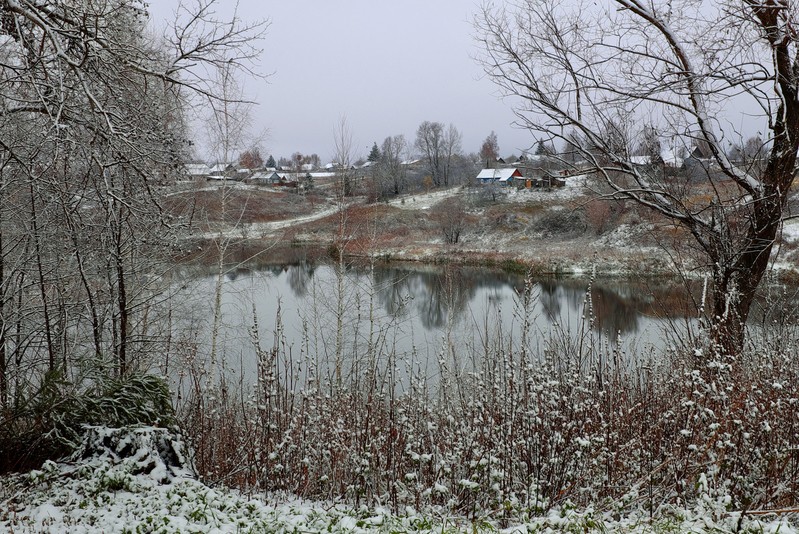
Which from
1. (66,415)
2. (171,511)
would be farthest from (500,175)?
(171,511)

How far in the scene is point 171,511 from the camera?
11.2 feet

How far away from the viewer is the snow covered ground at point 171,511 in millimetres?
2783

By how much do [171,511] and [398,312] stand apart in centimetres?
1210

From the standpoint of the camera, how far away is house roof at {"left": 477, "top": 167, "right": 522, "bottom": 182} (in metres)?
55.8

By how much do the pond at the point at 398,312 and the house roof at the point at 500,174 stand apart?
97.0 ft

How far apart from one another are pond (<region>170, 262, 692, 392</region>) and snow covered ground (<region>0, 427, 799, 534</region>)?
6.46 meters

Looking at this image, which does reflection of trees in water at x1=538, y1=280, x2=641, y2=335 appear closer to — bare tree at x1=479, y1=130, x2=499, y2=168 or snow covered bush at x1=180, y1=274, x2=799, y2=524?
snow covered bush at x1=180, y1=274, x2=799, y2=524

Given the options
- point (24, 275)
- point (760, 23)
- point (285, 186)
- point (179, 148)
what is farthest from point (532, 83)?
point (285, 186)

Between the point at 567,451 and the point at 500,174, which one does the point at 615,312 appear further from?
the point at 500,174

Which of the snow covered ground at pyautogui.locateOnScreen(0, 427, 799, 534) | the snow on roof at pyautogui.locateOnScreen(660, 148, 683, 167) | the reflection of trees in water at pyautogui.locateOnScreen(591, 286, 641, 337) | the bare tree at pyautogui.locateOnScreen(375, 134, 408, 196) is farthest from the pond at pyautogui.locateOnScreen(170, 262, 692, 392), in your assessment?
the bare tree at pyautogui.locateOnScreen(375, 134, 408, 196)

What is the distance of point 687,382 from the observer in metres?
4.29

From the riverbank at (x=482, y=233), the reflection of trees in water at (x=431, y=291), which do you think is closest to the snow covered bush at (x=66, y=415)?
the reflection of trees in water at (x=431, y=291)

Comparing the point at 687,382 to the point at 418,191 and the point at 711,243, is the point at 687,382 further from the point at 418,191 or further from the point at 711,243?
the point at 418,191

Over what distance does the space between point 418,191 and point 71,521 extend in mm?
53573
